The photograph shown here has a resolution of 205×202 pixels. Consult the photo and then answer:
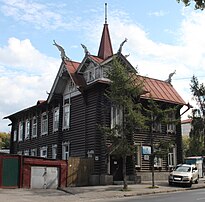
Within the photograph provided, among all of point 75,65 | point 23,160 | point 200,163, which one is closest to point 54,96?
point 75,65

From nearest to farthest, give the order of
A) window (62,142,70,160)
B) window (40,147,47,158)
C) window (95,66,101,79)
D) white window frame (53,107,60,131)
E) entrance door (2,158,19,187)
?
entrance door (2,158,19,187) → window (95,66,101,79) → window (62,142,70,160) → white window frame (53,107,60,131) → window (40,147,47,158)

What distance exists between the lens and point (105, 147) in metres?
29.5

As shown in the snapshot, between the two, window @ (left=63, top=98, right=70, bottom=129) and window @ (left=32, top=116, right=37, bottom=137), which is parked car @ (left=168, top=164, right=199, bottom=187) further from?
window @ (left=32, top=116, right=37, bottom=137)

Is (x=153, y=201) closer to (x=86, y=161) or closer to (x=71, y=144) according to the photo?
(x=86, y=161)

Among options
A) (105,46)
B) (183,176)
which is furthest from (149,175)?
(105,46)

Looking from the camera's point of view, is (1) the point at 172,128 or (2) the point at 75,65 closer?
(2) the point at 75,65

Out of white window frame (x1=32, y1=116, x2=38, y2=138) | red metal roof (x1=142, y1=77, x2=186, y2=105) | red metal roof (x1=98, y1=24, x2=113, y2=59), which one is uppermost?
red metal roof (x1=98, y1=24, x2=113, y2=59)

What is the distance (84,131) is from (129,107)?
24.2 ft

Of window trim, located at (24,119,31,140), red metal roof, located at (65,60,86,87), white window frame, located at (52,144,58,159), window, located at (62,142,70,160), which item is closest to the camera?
red metal roof, located at (65,60,86,87)

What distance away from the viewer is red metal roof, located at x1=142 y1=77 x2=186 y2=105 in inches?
1380

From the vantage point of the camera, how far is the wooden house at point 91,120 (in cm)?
3011

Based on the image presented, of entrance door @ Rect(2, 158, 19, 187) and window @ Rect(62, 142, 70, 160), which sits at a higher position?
window @ Rect(62, 142, 70, 160)

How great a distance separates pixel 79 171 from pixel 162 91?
12.5m

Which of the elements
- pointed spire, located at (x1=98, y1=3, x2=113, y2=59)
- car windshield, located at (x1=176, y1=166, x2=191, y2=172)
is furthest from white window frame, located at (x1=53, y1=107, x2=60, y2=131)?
car windshield, located at (x1=176, y1=166, x2=191, y2=172)
